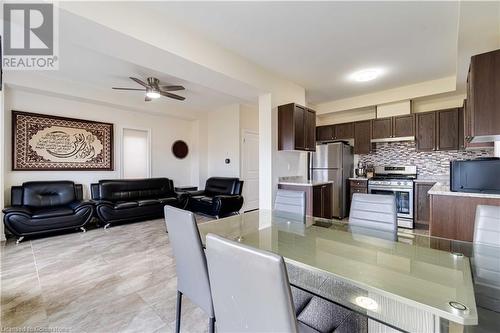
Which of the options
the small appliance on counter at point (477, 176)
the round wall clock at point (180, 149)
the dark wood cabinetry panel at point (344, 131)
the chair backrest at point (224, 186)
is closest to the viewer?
the small appliance on counter at point (477, 176)

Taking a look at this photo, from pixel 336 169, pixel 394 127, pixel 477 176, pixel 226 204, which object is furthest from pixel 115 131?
pixel 477 176

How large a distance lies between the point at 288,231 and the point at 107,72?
12.3ft

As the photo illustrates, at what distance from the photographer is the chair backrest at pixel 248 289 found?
2.40 feet

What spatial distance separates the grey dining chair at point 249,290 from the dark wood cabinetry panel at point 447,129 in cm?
458

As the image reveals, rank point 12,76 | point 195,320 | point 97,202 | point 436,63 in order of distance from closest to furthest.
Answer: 1. point 195,320
2. point 436,63
3. point 12,76
4. point 97,202

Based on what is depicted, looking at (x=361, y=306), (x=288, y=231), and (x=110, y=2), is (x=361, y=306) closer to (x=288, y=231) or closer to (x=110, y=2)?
(x=288, y=231)

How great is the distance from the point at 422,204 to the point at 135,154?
6110 mm

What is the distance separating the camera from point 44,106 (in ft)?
14.1

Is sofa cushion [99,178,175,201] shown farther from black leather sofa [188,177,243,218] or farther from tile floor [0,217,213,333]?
tile floor [0,217,213,333]

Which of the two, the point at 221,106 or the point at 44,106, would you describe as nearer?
the point at 44,106

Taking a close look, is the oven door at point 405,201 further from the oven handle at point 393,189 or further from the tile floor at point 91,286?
the tile floor at point 91,286

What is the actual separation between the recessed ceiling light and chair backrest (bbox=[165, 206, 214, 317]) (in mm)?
3578

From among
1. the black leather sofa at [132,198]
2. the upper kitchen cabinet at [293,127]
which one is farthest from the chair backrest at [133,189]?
the upper kitchen cabinet at [293,127]

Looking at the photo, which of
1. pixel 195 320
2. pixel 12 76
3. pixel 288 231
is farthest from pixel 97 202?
pixel 288 231
